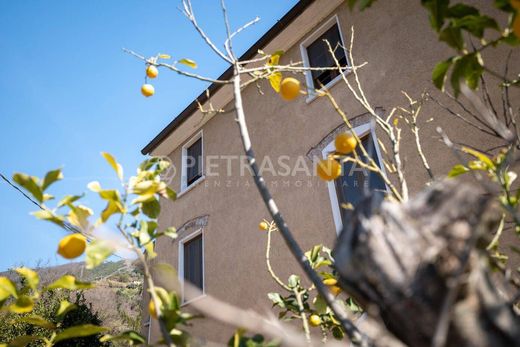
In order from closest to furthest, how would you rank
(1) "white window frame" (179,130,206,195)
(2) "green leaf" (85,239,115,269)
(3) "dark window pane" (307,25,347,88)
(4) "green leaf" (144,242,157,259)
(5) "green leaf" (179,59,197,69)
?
(2) "green leaf" (85,239,115,269)
(4) "green leaf" (144,242,157,259)
(5) "green leaf" (179,59,197,69)
(3) "dark window pane" (307,25,347,88)
(1) "white window frame" (179,130,206,195)

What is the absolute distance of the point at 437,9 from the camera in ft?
3.29

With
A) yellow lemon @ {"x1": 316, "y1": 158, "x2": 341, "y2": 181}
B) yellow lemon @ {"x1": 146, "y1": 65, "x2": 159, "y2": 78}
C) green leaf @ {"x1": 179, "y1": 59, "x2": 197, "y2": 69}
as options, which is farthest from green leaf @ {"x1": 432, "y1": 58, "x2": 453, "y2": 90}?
yellow lemon @ {"x1": 146, "y1": 65, "x2": 159, "y2": 78}

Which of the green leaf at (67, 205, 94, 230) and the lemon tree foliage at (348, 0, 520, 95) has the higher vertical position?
the lemon tree foliage at (348, 0, 520, 95)

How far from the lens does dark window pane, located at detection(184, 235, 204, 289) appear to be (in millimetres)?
7281

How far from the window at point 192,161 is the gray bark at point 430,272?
7.79 metres

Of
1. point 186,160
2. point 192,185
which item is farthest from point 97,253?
point 186,160

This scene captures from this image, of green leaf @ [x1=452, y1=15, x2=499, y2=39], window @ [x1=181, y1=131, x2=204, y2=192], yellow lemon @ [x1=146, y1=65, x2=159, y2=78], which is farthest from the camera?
window @ [x1=181, y1=131, x2=204, y2=192]

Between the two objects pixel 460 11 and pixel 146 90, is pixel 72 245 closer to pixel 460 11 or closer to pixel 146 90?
pixel 460 11

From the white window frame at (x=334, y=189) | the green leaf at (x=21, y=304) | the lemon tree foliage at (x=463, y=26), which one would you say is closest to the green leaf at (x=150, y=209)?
the green leaf at (x=21, y=304)

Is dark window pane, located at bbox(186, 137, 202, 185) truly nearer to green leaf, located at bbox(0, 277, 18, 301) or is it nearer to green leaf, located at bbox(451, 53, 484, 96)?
green leaf, located at bbox(0, 277, 18, 301)

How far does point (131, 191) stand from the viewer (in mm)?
1147

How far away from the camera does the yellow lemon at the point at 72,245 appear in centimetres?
106

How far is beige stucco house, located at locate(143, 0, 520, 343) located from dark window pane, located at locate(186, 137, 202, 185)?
5cm

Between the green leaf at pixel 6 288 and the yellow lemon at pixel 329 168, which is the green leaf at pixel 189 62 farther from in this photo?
the green leaf at pixel 6 288
